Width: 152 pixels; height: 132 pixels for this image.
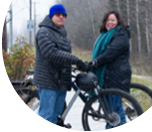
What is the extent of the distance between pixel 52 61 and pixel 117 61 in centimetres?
64

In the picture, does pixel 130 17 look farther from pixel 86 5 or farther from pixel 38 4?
pixel 38 4

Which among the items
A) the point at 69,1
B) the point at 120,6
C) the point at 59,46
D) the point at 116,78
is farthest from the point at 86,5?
the point at 116,78

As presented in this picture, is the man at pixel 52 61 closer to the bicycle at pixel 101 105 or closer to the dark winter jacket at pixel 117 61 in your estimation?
the bicycle at pixel 101 105

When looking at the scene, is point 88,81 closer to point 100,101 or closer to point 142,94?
point 100,101

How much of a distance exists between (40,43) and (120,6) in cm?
101

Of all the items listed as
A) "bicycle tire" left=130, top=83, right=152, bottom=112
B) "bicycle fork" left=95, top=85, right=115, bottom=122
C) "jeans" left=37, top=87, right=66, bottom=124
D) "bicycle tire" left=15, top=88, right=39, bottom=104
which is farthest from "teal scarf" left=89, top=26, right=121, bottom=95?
"bicycle tire" left=15, top=88, right=39, bottom=104

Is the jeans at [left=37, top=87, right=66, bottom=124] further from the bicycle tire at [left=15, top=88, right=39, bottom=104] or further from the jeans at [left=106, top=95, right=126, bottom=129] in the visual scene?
the jeans at [left=106, top=95, right=126, bottom=129]

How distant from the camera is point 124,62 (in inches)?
69.9

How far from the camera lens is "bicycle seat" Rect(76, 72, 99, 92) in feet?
5.70

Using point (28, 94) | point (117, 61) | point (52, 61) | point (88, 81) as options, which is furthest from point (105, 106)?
point (28, 94)

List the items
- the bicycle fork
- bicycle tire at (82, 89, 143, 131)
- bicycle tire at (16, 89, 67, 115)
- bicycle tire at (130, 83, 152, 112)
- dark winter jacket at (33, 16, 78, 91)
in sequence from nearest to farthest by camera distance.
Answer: dark winter jacket at (33, 16, 78, 91)
bicycle tire at (82, 89, 143, 131)
the bicycle fork
bicycle tire at (16, 89, 67, 115)
bicycle tire at (130, 83, 152, 112)

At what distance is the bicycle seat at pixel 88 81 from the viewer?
5.70 feet

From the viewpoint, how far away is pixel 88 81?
174 centimetres

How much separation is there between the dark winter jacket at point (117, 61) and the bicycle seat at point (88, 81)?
0.14 meters
